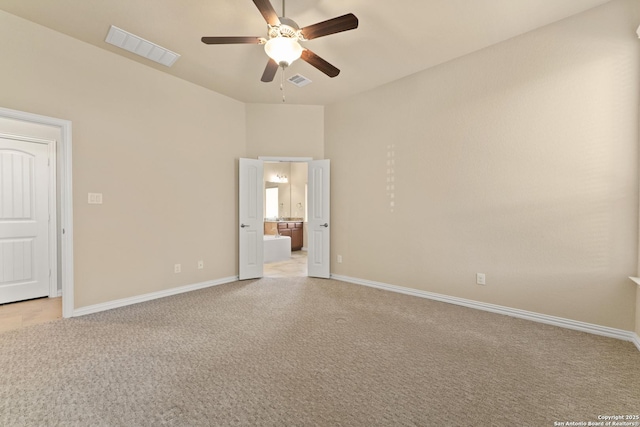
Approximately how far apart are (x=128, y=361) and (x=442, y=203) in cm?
360

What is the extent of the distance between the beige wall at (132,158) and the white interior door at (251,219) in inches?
7.4

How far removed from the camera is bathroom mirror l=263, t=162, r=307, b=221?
8555 millimetres

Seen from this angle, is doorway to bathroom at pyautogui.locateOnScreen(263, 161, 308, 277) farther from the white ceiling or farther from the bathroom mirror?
the white ceiling

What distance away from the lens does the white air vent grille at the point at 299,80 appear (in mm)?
3723

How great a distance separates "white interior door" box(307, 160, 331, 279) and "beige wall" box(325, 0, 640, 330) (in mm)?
736

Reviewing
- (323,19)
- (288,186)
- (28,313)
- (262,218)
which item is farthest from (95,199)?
(288,186)

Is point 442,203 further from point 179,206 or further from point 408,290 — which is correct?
point 179,206

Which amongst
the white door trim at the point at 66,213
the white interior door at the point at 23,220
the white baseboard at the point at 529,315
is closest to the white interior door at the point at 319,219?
the white baseboard at the point at 529,315

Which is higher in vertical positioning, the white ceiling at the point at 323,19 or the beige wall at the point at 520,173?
the white ceiling at the point at 323,19

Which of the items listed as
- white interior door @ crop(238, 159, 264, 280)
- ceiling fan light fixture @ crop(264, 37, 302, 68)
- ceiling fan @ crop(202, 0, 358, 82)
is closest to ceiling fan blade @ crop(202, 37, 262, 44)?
ceiling fan @ crop(202, 0, 358, 82)

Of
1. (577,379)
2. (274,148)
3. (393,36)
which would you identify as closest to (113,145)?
(274,148)

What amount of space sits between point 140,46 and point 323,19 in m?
2.06

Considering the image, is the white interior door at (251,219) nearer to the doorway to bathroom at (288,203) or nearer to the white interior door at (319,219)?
the white interior door at (319,219)

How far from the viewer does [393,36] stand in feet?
9.49
